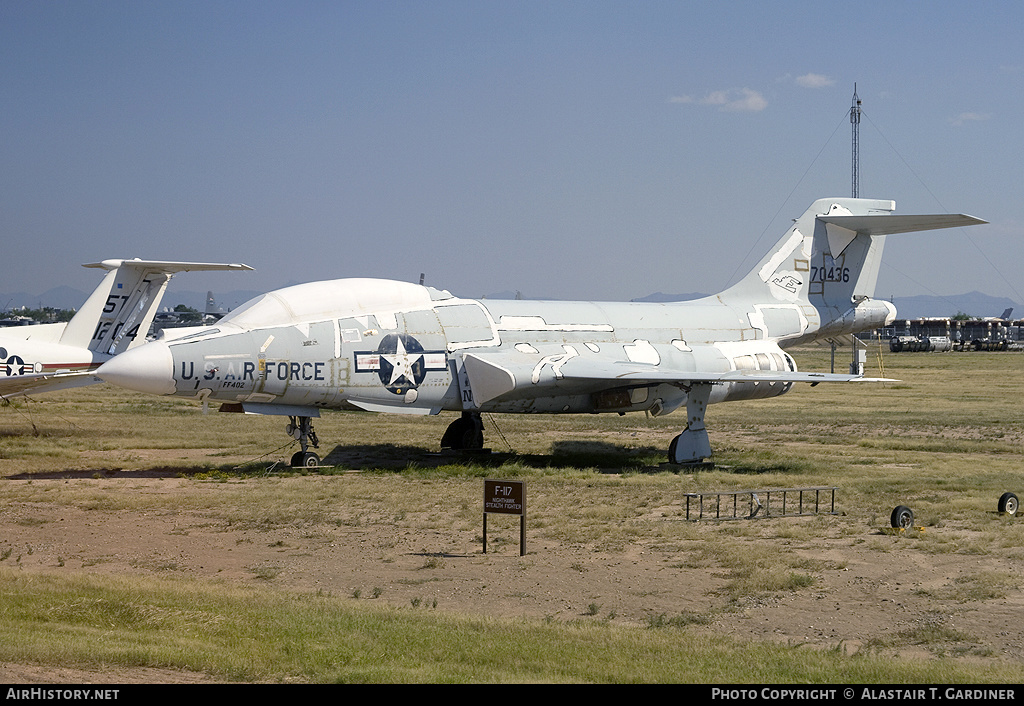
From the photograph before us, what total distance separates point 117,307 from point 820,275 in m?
17.1

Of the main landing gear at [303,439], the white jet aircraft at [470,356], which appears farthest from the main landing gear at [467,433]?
the main landing gear at [303,439]

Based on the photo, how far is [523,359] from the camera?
19594mm

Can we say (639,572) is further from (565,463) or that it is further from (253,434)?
(253,434)

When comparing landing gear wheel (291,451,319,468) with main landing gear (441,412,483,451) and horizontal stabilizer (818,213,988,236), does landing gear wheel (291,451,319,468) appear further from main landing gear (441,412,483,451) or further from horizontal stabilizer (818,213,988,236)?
horizontal stabilizer (818,213,988,236)

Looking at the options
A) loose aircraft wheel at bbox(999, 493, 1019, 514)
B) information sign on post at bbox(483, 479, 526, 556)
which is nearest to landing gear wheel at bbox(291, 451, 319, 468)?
Answer: information sign on post at bbox(483, 479, 526, 556)

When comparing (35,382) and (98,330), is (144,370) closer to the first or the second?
(35,382)

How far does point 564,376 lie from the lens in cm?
1945

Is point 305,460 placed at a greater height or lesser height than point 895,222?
lesser

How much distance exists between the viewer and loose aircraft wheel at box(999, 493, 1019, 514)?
1460 cm

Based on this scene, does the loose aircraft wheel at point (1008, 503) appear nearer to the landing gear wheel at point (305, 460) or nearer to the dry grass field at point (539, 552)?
the dry grass field at point (539, 552)

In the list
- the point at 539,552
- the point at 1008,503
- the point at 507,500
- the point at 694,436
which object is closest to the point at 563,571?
the point at 539,552

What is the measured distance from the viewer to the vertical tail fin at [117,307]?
81.7ft

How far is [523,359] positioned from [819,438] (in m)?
10.3
